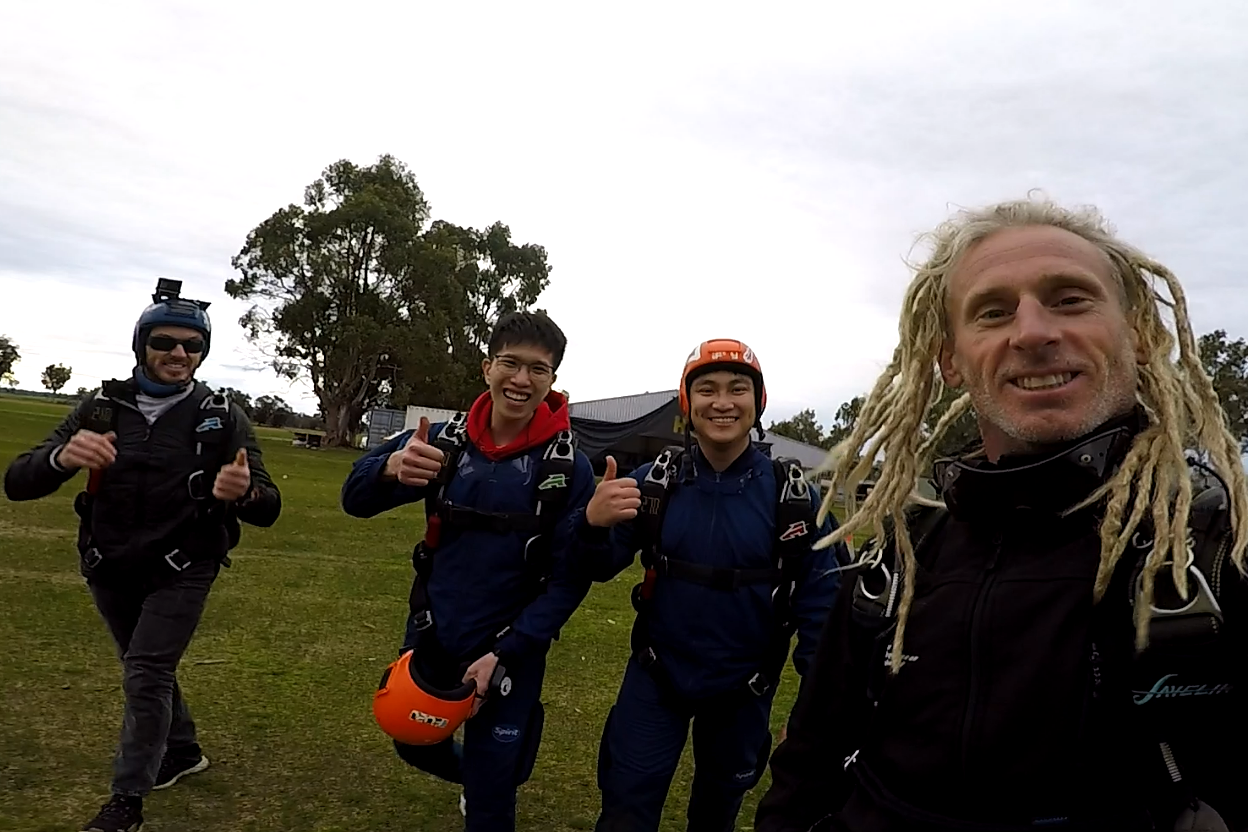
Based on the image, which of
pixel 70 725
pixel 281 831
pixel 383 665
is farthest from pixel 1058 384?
pixel 383 665

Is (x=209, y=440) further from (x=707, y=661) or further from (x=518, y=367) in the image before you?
(x=707, y=661)

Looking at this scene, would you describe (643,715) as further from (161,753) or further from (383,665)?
(383,665)

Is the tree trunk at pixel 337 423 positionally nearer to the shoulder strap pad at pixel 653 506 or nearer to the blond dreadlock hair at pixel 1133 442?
the shoulder strap pad at pixel 653 506

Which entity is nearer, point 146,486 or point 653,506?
point 653,506

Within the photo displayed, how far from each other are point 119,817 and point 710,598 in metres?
2.62

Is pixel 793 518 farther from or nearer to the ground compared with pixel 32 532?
farther from the ground

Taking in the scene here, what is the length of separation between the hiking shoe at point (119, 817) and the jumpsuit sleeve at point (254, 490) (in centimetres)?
126

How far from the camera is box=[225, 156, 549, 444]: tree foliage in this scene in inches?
1604

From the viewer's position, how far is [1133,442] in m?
1.80

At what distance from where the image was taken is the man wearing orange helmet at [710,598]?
3.52 metres

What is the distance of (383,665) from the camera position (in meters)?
6.69

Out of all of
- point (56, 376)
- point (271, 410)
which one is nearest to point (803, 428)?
point (271, 410)

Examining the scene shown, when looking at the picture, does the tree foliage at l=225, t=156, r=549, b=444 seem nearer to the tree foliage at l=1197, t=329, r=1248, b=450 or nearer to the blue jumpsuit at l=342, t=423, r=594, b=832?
the tree foliage at l=1197, t=329, r=1248, b=450

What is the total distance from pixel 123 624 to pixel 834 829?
12.2 feet
